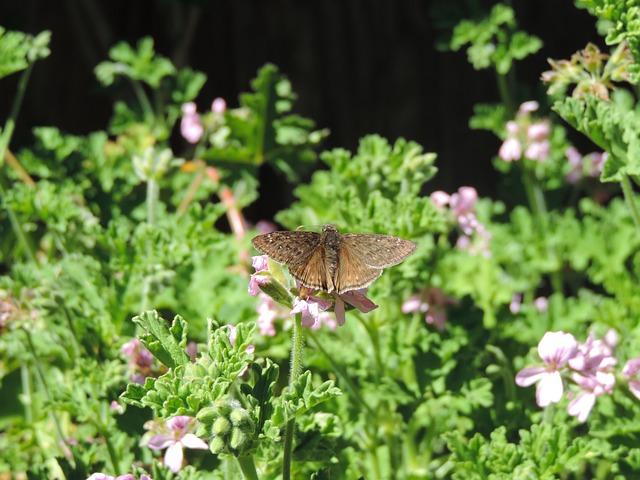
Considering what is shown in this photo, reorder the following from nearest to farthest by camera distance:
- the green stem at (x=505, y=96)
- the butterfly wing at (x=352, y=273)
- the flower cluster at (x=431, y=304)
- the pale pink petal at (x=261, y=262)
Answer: the butterfly wing at (x=352, y=273) < the pale pink petal at (x=261, y=262) < the flower cluster at (x=431, y=304) < the green stem at (x=505, y=96)

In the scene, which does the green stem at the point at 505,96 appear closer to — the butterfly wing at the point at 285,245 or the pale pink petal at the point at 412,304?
the pale pink petal at the point at 412,304

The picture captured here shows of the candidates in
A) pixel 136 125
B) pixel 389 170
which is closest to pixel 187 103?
pixel 136 125

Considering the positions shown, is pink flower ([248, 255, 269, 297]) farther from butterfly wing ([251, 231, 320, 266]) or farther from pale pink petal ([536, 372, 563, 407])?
pale pink petal ([536, 372, 563, 407])

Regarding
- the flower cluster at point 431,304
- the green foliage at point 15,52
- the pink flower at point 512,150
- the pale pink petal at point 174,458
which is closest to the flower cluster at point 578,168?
the pink flower at point 512,150

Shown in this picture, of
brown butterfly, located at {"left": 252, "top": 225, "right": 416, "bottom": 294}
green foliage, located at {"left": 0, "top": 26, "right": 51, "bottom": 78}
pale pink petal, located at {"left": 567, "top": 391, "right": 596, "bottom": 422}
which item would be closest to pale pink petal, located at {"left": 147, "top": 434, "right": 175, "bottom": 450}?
brown butterfly, located at {"left": 252, "top": 225, "right": 416, "bottom": 294}

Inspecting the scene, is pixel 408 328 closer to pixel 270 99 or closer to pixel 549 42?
pixel 270 99

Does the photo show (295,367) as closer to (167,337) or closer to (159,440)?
(167,337)

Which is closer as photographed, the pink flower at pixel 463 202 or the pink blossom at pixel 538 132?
the pink flower at pixel 463 202
